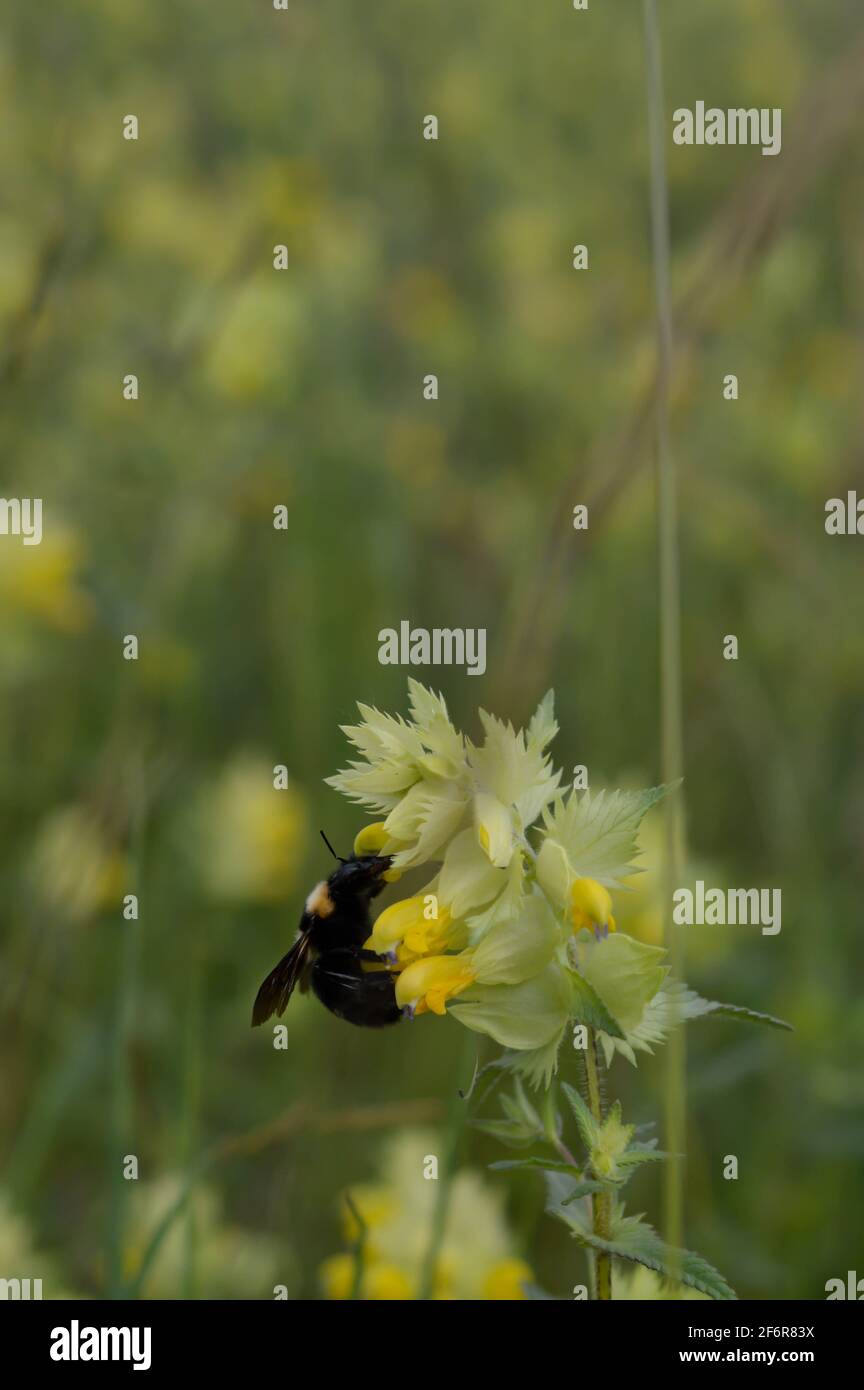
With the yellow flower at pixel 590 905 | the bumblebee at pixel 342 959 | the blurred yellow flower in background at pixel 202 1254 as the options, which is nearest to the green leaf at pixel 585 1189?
the yellow flower at pixel 590 905

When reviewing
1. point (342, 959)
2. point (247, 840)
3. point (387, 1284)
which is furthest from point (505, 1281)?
point (247, 840)

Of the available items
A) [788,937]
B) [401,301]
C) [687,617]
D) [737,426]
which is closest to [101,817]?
[788,937]

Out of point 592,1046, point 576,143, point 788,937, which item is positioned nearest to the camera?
point 592,1046

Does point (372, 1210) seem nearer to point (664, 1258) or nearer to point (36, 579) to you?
point (664, 1258)

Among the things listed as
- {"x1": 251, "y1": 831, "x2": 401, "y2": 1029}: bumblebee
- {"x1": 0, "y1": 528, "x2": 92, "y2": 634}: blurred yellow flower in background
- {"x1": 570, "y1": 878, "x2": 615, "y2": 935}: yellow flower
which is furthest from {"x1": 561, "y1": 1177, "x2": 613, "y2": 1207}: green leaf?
{"x1": 0, "y1": 528, "x2": 92, "y2": 634}: blurred yellow flower in background

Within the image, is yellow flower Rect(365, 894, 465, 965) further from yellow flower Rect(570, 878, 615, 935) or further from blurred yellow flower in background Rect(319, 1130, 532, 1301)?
blurred yellow flower in background Rect(319, 1130, 532, 1301)
